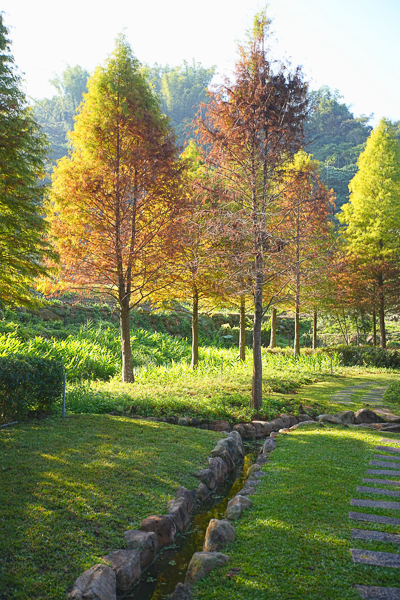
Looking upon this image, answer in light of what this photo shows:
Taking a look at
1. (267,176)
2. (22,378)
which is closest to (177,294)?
(267,176)

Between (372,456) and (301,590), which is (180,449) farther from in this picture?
(301,590)

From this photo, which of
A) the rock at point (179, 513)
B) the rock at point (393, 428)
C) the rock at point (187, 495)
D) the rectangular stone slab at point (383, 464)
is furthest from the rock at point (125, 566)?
the rock at point (393, 428)

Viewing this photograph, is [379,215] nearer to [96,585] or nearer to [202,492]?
[202,492]

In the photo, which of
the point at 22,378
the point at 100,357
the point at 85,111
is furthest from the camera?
the point at 100,357

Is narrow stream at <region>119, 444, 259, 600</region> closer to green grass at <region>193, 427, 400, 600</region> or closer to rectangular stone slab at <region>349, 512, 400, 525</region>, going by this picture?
green grass at <region>193, 427, 400, 600</region>

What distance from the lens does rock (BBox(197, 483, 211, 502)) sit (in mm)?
4961

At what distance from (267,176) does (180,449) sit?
222 inches

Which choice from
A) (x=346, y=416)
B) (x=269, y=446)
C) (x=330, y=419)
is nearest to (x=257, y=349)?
(x=330, y=419)

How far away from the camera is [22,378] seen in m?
6.44

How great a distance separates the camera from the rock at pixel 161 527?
12.8 ft

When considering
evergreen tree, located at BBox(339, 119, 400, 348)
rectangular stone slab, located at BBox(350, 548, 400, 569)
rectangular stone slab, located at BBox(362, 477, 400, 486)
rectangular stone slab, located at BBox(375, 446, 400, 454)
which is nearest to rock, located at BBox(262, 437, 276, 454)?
rectangular stone slab, located at BBox(375, 446, 400, 454)

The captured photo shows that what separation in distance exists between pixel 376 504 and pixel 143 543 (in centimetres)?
233

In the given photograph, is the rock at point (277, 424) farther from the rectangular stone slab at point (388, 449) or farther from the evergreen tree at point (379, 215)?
the evergreen tree at point (379, 215)

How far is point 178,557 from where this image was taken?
385cm
